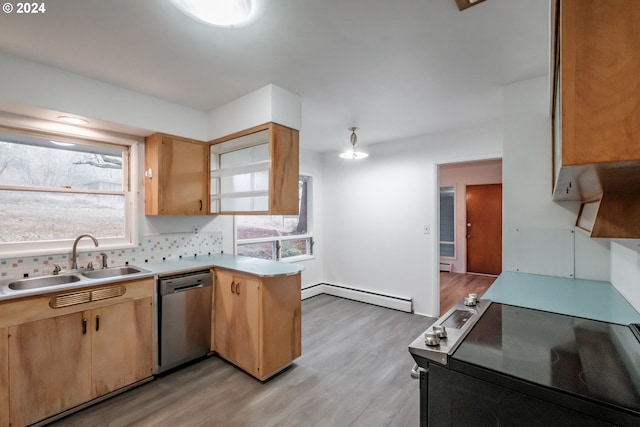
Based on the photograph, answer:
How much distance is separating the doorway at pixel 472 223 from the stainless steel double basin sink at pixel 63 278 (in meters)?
5.47

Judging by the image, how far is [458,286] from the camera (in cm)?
544

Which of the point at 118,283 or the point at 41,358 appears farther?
the point at 118,283

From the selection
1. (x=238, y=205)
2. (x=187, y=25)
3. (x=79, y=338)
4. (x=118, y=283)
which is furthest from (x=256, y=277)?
(x=187, y=25)

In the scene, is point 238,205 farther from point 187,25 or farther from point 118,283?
point 187,25

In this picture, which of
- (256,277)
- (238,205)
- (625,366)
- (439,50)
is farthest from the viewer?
(238,205)

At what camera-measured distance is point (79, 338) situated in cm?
203

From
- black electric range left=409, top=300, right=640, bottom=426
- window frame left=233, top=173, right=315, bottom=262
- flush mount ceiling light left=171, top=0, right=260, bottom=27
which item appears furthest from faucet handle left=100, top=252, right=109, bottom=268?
black electric range left=409, top=300, right=640, bottom=426

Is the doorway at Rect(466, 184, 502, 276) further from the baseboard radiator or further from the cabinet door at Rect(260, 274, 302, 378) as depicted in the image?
the cabinet door at Rect(260, 274, 302, 378)

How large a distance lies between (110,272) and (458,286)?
17.9 feet

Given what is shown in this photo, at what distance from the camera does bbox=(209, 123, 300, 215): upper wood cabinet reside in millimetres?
2445

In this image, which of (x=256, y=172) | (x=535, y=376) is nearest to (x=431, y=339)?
(x=535, y=376)

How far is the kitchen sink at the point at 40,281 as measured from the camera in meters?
2.11

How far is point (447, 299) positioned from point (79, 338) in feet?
15.3

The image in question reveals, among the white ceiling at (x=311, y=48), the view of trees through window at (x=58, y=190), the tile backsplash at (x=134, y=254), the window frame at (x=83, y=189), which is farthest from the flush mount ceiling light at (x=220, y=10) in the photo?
the tile backsplash at (x=134, y=254)
